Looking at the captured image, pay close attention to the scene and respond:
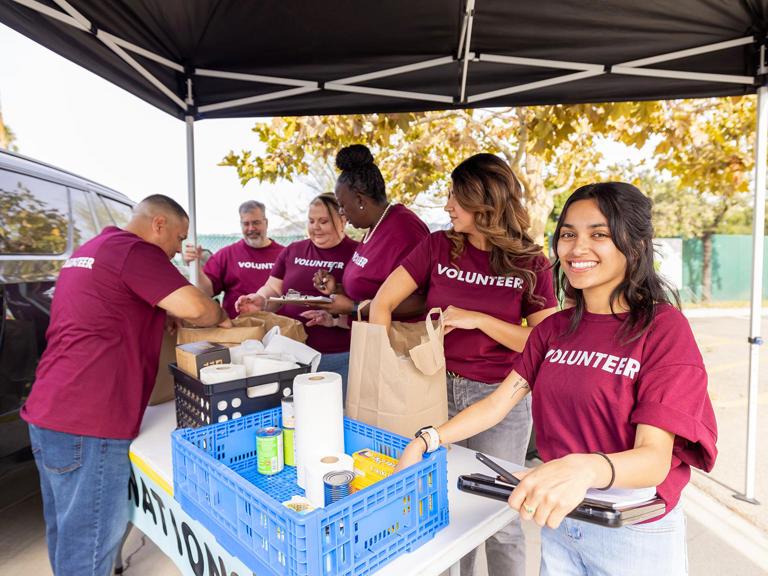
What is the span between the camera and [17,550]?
9.04 feet

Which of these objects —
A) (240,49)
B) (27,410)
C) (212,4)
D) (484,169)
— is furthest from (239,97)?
(27,410)

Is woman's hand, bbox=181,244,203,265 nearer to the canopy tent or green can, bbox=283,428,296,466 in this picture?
the canopy tent

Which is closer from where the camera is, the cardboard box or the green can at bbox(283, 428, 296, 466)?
the green can at bbox(283, 428, 296, 466)

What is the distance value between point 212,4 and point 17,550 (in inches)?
124

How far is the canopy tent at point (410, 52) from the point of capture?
2.54 m

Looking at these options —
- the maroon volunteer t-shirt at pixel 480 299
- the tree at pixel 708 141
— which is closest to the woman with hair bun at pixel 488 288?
the maroon volunteer t-shirt at pixel 480 299

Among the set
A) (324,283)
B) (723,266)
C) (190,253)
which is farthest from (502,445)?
(723,266)

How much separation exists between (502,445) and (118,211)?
332 centimetres

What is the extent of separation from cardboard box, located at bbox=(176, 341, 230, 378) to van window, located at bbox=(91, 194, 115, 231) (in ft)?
6.61

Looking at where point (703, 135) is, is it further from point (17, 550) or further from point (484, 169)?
point (17, 550)

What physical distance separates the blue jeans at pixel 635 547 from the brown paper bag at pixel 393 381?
52 centimetres

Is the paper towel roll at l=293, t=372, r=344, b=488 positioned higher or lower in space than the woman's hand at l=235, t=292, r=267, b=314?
lower

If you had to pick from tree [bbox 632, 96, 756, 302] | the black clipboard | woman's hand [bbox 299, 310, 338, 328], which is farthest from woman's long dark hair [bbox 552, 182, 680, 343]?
tree [bbox 632, 96, 756, 302]

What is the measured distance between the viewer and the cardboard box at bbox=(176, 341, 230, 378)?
5.74ft
